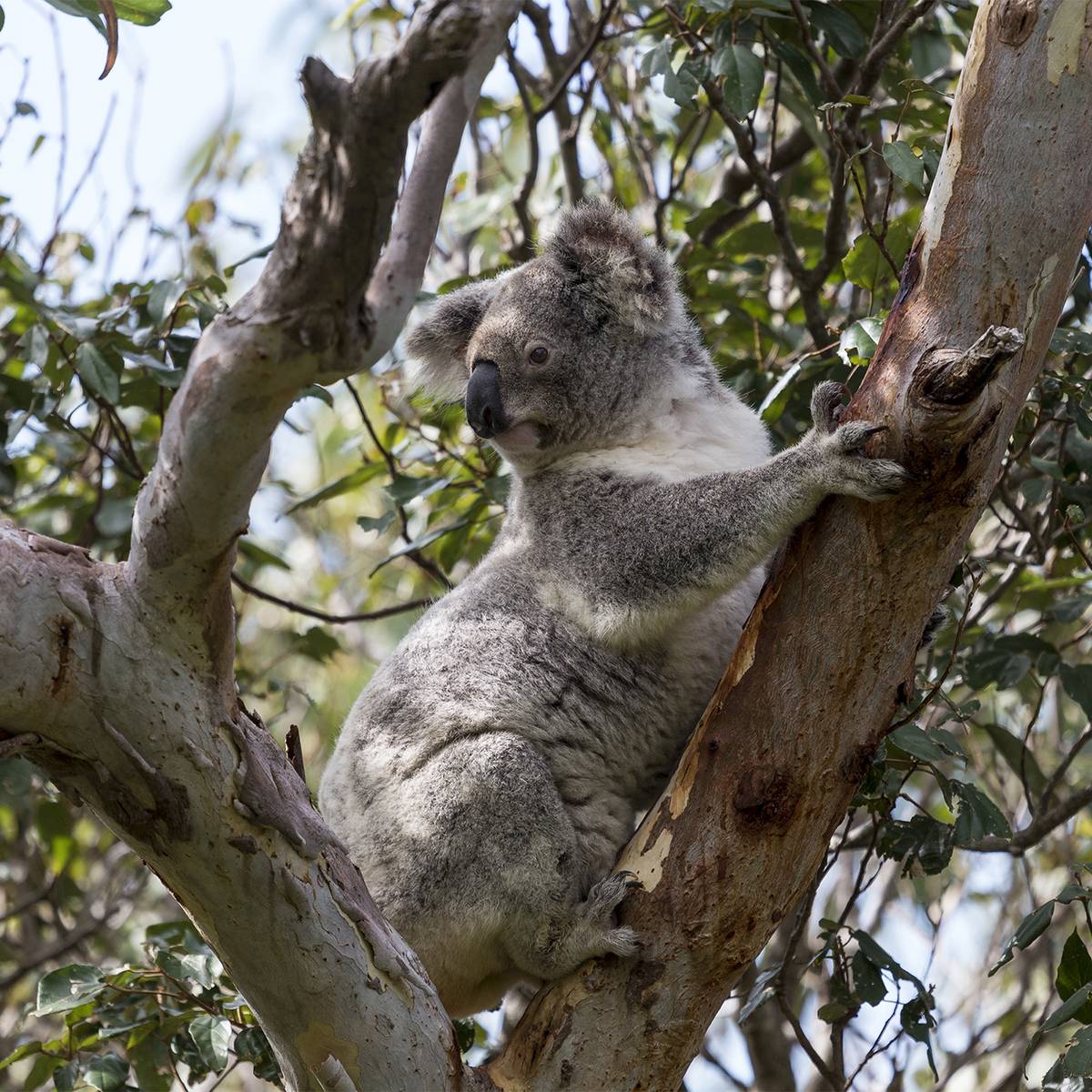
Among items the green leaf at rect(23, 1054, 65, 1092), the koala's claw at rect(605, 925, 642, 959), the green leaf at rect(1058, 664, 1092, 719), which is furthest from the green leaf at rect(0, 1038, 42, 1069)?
the green leaf at rect(1058, 664, 1092, 719)

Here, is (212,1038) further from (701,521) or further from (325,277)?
(325,277)

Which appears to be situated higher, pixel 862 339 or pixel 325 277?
pixel 862 339

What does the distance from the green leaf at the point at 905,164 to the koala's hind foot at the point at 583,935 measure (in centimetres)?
148

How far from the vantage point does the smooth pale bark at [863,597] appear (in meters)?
2.11

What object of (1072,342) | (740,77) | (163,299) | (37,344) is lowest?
(1072,342)

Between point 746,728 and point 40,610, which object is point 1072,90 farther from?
point 40,610

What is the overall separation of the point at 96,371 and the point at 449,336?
2.96ft

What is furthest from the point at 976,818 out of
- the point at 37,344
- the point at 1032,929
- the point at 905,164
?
the point at 37,344

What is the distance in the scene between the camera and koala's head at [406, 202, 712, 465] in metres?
3.11

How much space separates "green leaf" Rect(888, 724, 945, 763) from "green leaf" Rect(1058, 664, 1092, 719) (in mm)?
816

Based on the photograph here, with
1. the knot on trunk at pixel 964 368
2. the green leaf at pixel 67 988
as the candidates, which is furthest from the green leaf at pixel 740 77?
the green leaf at pixel 67 988

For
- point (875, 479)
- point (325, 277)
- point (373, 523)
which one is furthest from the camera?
point (373, 523)

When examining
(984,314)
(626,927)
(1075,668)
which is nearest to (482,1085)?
(626,927)

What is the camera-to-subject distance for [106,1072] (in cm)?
276
